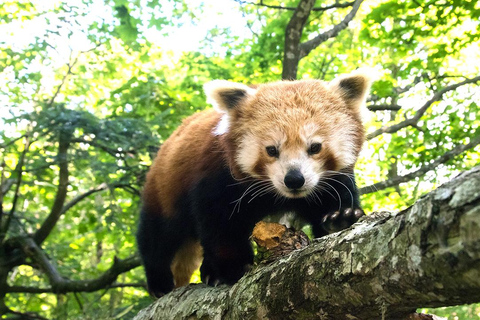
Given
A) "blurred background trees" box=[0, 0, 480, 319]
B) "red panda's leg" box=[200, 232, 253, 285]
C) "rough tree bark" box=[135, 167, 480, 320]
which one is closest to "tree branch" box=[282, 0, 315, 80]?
"blurred background trees" box=[0, 0, 480, 319]

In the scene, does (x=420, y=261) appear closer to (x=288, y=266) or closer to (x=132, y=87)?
(x=288, y=266)

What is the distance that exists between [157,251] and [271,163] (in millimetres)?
1864

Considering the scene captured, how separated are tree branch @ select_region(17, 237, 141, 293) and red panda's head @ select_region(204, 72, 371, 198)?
3984 mm

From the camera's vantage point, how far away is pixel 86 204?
8.80 m

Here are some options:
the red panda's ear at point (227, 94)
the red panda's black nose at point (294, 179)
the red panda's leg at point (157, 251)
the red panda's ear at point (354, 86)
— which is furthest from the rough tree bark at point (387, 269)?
the red panda's leg at point (157, 251)

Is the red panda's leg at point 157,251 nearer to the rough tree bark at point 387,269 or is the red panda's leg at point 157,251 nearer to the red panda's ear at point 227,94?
the red panda's ear at point 227,94

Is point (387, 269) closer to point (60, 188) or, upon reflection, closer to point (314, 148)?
point (314, 148)

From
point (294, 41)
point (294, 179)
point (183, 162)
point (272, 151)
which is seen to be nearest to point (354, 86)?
point (272, 151)

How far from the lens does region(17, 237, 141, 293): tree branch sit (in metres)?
6.80

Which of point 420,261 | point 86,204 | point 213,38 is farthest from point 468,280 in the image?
point 213,38

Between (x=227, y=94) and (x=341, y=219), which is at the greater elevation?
(x=227, y=94)

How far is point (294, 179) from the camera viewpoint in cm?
293

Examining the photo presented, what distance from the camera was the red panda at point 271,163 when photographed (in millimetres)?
3098

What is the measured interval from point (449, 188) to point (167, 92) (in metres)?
6.87
